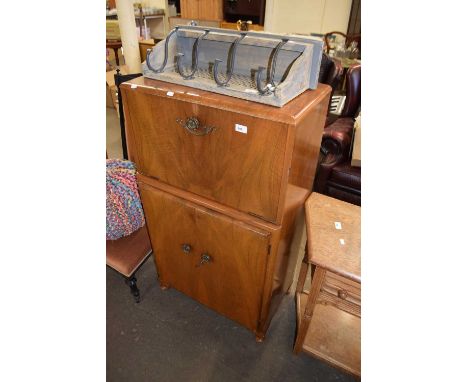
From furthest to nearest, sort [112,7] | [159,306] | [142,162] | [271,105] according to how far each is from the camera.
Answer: [112,7]
[159,306]
[142,162]
[271,105]

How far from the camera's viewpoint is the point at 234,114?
82cm

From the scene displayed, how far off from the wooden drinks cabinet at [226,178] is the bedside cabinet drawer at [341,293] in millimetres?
189

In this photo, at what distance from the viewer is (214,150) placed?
0.93 metres

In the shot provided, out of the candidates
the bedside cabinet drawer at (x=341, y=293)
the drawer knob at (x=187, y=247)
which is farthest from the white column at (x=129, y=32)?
the bedside cabinet drawer at (x=341, y=293)

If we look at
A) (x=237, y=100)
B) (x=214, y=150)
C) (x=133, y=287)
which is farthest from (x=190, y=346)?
(x=237, y=100)

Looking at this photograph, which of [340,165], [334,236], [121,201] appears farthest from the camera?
[340,165]

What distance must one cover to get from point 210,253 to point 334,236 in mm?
480

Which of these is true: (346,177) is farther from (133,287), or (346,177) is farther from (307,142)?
(133,287)

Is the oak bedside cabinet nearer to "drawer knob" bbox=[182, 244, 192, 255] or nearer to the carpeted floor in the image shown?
the carpeted floor

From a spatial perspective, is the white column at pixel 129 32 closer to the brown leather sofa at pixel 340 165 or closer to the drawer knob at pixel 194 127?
the brown leather sofa at pixel 340 165
